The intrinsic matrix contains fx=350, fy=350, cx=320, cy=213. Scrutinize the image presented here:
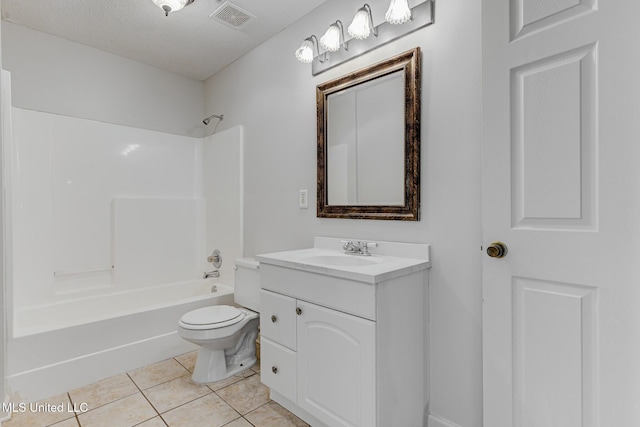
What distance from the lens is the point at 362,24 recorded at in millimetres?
1784

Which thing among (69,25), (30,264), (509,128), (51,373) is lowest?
(51,373)

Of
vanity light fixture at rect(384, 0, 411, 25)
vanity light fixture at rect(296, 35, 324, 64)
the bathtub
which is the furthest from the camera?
vanity light fixture at rect(296, 35, 324, 64)

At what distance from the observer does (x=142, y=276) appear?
2.98 metres

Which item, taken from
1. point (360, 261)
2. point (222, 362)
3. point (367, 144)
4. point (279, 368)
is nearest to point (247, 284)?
point (222, 362)

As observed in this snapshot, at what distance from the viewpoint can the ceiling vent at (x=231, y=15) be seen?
7.27 ft

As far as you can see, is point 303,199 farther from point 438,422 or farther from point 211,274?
point 438,422

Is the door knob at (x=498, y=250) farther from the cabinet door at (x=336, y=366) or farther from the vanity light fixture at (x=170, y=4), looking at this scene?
the vanity light fixture at (x=170, y=4)

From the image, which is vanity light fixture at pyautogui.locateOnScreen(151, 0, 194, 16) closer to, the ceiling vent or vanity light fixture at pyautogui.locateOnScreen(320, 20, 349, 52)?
the ceiling vent

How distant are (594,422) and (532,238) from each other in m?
0.61

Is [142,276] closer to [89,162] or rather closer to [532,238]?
[89,162]

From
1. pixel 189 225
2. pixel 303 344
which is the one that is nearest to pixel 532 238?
pixel 303 344

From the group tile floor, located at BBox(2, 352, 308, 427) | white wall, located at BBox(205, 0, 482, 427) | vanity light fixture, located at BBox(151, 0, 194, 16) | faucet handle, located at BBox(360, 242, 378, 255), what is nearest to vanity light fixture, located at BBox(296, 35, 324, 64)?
white wall, located at BBox(205, 0, 482, 427)

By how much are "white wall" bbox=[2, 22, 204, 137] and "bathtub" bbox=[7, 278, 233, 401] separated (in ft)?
4.85

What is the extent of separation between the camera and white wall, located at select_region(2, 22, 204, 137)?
247cm
